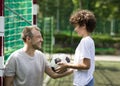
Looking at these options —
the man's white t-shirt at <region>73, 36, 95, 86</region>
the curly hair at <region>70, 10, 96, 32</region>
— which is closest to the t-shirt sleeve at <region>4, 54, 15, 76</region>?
the man's white t-shirt at <region>73, 36, 95, 86</region>

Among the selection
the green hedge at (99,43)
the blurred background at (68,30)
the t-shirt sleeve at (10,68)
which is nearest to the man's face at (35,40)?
the t-shirt sleeve at (10,68)

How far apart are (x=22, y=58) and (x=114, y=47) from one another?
23797 mm

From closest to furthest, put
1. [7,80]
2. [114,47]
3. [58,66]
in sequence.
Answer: [7,80], [58,66], [114,47]

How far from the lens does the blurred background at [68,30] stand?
620 centimetres

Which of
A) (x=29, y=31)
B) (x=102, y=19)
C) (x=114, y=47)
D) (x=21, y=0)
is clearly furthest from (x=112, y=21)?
(x=29, y=31)

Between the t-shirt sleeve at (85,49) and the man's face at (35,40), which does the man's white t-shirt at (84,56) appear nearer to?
the t-shirt sleeve at (85,49)

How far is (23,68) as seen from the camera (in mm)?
4609

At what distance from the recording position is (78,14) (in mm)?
4730

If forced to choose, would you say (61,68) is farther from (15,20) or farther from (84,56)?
(15,20)

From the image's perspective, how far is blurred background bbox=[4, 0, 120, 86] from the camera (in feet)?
20.4

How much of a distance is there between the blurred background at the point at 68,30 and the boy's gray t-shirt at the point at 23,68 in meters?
1.04

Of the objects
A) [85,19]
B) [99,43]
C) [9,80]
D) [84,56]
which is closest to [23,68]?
[9,80]

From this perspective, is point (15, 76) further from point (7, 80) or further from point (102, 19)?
point (102, 19)

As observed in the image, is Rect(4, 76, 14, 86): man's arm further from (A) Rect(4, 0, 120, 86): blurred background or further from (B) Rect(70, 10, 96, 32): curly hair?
(A) Rect(4, 0, 120, 86): blurred background
